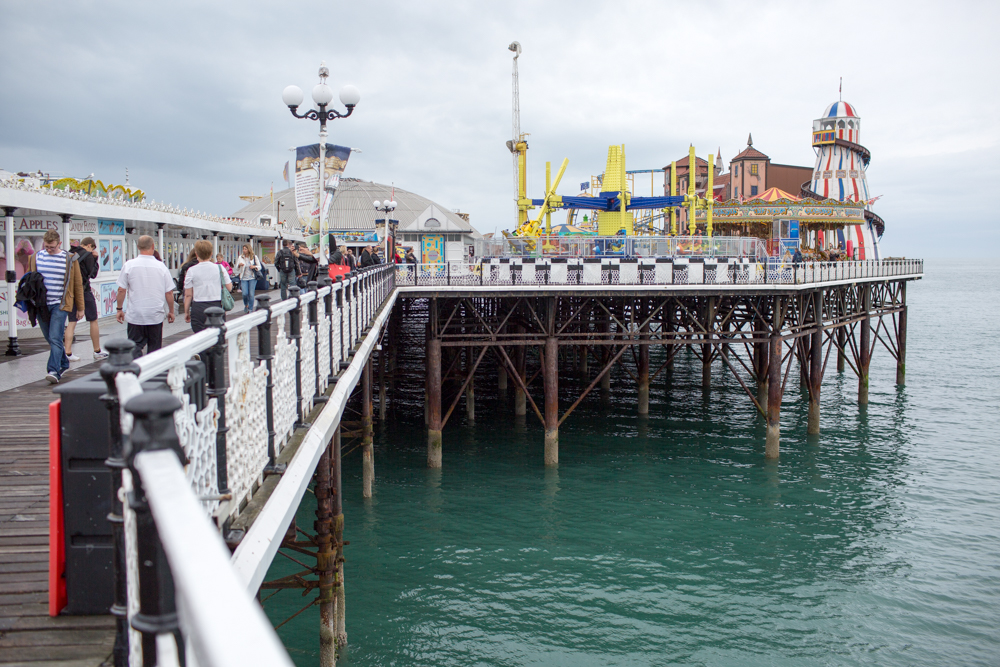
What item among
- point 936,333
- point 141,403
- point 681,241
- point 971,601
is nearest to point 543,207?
point 681,241

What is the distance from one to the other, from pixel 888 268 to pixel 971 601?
21303 millimetres

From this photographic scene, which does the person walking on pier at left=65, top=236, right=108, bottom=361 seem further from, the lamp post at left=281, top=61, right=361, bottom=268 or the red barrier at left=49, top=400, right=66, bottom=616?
the red barrier at left=49, top=400, right=66, bottom=616

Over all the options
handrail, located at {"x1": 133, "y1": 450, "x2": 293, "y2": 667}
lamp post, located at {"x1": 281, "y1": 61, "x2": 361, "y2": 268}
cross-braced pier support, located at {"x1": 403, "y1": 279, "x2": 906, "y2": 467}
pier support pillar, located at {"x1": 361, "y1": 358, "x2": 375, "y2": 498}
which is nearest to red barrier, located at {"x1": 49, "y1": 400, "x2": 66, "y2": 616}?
handrail, located at {"x1": 133, "y1": 450, "x2": 293, "y2": 667}

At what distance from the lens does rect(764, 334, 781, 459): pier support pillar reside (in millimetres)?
20047

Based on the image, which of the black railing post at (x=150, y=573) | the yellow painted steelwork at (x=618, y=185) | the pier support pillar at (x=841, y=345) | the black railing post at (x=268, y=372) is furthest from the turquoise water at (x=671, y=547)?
the yellow painted steelwork at (x=618, y=185)

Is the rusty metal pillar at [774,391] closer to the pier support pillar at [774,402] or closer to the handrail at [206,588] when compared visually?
the pier support pillar at [774,402]

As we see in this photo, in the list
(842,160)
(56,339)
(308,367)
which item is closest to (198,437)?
(308,367)

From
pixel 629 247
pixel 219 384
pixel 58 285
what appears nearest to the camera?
pixel 219 384

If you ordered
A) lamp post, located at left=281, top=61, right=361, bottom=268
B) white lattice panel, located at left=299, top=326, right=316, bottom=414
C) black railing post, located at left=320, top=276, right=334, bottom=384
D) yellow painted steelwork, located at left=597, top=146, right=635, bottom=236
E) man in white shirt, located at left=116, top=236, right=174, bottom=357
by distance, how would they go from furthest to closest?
yellow painted steelwork, located at left=597, top=146, right=635, bottom=236, lamp post, located at left=281, top=61, right=361, bottom=268, black railing post, located at left=320, top=276, right=334, bottom=384, man in white shirt, located at left=116, top=236, right=174, bottom=357, white lattice panel, located at left=299, top=326, right=316, bottom=414

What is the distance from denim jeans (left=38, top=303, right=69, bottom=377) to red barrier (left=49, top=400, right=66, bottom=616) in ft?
18.2

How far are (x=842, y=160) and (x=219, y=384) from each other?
48.5m

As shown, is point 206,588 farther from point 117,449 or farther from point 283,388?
point 283,388

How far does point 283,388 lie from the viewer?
4961 millimetres

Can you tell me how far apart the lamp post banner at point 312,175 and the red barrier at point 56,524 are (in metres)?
10.3
